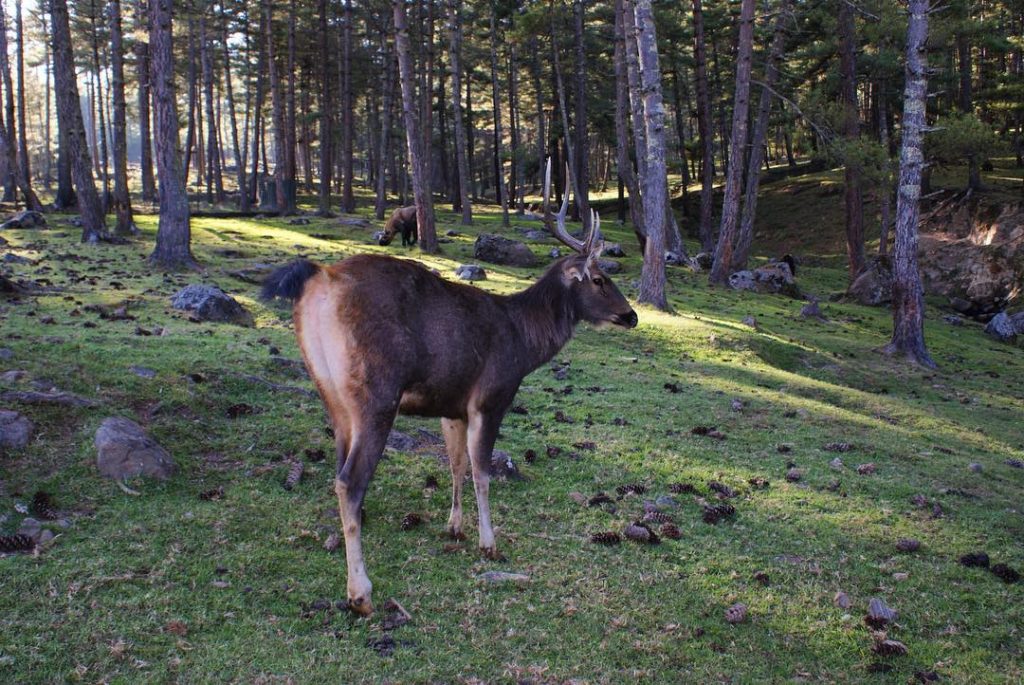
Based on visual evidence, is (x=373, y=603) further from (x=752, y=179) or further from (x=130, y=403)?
(x=752, y=179)

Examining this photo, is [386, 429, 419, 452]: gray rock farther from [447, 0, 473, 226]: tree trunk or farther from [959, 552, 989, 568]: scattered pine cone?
[447, 0, 473, 226]: tree trunk

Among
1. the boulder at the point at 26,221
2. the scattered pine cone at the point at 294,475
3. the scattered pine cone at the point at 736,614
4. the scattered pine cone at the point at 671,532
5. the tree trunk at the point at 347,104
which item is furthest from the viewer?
the tree trunk at the point at 347,104

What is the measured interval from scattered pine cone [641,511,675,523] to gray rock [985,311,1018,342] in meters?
19.8

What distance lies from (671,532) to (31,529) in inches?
191

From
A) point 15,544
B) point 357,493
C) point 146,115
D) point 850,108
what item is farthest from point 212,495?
point 146,115

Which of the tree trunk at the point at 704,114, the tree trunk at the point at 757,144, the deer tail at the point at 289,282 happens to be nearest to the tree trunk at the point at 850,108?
the tree trunk at the point at 757,144

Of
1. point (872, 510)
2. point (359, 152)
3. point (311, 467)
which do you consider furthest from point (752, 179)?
point (359, 152)

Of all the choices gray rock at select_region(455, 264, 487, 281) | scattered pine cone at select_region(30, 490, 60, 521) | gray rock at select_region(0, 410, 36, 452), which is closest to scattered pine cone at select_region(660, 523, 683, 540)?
scattered pine cone at select_region(30, 490, 60, 521)

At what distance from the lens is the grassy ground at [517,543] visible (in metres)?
4.75

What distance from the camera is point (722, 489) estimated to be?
7.80 meters

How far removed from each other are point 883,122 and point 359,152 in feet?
176

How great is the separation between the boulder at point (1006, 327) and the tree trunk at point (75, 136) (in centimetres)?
2575

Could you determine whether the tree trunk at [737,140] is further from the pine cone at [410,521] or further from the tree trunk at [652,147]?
the pine cone at [410,521]

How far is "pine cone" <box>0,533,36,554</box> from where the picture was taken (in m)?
5.25
